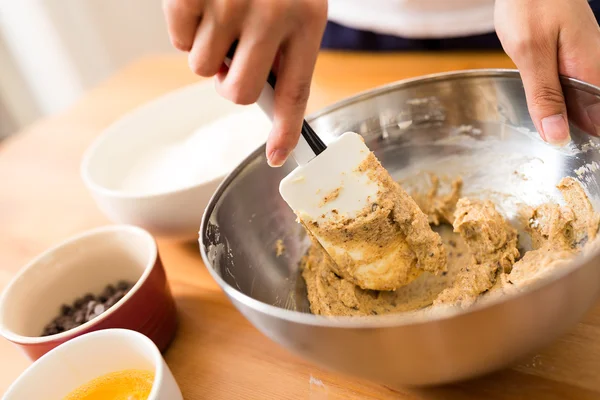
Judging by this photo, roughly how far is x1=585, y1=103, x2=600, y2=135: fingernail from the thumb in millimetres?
30

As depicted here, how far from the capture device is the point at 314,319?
50 centimetres

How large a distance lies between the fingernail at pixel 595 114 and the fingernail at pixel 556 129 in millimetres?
31

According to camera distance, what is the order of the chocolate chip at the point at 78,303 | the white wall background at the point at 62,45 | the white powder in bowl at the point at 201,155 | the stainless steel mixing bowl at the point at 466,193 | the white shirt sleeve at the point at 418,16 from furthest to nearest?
the white wall background at the point at 62,45 → the white shirt sleeve at the point at 418,16 → the white powder in bowl at the point at 201,155 → the chocolate chip at the point at 78,303 → the stainless steel mixing bowl at the point at 466,193

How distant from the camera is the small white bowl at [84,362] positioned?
0.65 m

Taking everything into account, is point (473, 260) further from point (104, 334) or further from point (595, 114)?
point (104, 334)

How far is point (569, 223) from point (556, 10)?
271 mm

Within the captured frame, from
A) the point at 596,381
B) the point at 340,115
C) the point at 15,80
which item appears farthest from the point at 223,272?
the point at 15,80

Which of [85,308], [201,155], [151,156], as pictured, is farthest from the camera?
[151,156]

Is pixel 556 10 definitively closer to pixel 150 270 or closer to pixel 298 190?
pixel 298 190

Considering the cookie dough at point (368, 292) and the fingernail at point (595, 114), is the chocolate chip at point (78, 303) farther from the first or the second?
the fingernail at point (595, 114)

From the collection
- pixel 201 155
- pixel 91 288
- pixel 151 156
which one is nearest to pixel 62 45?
pixel 151 156

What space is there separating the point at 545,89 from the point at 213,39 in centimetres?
42

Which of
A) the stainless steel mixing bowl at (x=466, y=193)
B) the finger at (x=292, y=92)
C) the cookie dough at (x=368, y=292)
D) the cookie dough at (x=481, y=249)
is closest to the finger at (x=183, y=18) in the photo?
the finger at (x=292, y=92)

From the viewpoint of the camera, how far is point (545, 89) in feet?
2.24
